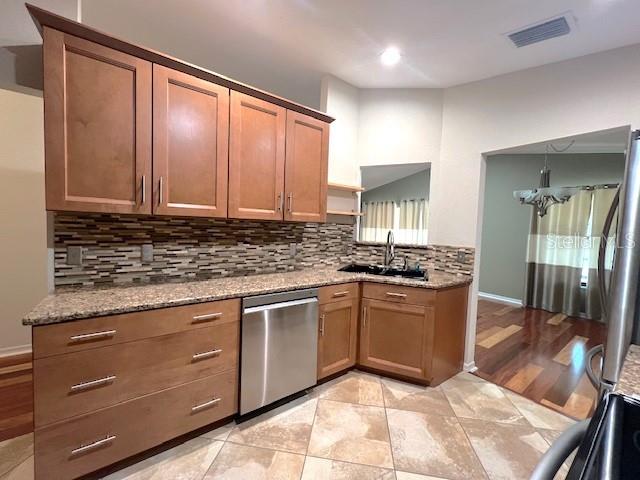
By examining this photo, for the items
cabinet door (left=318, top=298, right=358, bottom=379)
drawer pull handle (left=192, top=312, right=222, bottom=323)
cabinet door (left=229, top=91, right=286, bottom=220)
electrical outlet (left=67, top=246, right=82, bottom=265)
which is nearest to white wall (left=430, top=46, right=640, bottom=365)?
cabinet door (left=318, top=298, right=358, bottom=379)

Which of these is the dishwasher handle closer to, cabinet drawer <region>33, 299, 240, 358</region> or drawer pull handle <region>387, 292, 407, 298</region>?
cabinet drawer <region>33, 299, 240, 358</region>

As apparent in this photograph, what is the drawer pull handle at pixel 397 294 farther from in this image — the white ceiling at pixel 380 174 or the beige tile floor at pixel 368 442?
the white ceiling at pixel 380 174

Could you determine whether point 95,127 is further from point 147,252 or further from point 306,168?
point 306,168

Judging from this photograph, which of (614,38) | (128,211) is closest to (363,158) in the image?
(614,38)

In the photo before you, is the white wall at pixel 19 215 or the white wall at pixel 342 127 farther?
the white wall at pixel 342 127

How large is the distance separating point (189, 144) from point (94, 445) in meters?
1.71

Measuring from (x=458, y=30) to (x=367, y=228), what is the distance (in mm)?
3018

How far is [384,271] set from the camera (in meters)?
2.96

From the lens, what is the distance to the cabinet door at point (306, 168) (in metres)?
2.51

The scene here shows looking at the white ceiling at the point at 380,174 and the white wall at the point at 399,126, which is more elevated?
the white wall at the point at 399,126

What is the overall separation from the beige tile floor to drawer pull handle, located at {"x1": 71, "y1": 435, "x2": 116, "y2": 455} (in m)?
0.22

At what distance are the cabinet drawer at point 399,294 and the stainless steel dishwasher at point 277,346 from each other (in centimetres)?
58

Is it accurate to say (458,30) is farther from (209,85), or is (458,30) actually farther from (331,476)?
(331,476)

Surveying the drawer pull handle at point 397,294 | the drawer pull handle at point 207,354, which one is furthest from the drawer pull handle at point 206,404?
the drawer pull handle at point 397,294
